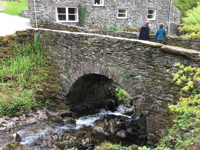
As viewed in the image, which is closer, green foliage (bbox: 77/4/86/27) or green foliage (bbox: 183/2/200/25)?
green foliage (bbox: 183/2/200/25)

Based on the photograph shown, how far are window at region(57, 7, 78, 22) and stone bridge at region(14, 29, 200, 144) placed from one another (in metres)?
4.40

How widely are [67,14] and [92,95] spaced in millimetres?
6090

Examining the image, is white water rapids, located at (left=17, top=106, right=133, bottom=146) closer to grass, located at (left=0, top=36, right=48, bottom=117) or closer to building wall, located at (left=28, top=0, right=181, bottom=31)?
grass, located at (left=0, top=36, right=48, bottom=117)

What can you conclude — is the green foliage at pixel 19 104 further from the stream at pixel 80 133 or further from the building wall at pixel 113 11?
the building wall at pixel 113 11

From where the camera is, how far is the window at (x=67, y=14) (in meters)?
12.0

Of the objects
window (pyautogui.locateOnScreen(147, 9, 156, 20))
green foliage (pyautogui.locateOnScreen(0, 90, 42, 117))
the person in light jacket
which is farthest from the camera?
window (pyautogui.locateOnScreen(147, 9, 156, 20))

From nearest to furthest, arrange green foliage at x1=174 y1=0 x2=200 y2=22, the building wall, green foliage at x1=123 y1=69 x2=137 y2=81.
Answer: green foliage at x1=123 y1=69 x2=137 y2=81 → the building wall → green foliage at x1=174 y1=0 x2=200 y2=22

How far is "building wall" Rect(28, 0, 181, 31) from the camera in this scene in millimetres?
11232

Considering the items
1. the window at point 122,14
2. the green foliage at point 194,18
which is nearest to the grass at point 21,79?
the green foliage at point 194,18

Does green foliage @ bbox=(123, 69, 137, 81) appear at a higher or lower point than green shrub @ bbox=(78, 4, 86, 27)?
lower

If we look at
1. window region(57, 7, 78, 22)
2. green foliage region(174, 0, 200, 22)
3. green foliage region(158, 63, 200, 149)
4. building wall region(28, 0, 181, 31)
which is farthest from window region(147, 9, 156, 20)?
green foliage region(158, 63, 200, 149)

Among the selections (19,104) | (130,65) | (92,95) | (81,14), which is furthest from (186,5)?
(19,104)

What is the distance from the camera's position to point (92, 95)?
10.0 meters

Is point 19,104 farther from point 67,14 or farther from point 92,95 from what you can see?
point 67,14
